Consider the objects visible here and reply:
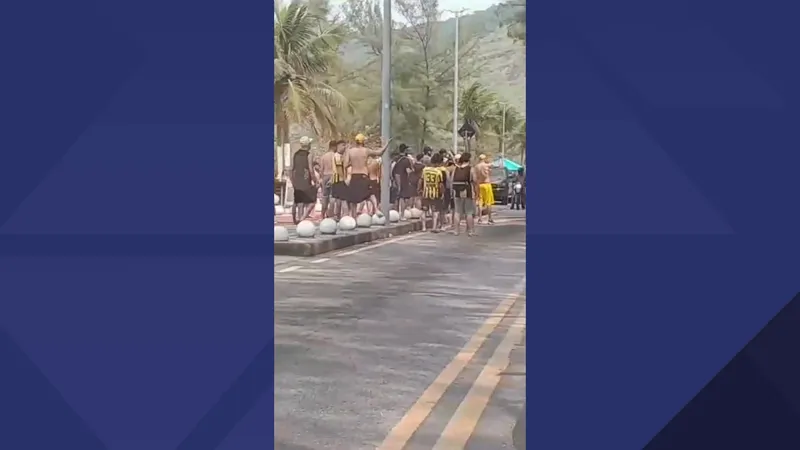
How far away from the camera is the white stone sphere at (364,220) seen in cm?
293

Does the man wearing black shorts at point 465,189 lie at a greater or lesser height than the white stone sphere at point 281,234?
greater

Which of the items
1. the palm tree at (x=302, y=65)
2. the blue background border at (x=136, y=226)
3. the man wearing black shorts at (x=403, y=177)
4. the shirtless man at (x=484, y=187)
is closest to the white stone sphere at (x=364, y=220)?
the man wearing black shorts at (x=403, y=177)

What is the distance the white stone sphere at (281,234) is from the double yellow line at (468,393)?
0.60 meters

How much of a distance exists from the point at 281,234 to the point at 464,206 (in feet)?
1.83

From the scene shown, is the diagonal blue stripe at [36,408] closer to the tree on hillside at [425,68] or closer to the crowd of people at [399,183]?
the crowd of people at [399,183]

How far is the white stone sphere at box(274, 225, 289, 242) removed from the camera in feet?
7.65

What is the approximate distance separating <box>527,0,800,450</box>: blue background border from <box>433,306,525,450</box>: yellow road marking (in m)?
0.28

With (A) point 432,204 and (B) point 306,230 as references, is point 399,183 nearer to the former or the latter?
(A) point 432,204

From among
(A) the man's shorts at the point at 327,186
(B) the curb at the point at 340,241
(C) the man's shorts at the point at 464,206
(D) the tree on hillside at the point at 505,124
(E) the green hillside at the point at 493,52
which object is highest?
(E) the green hillside at the point at 493,52

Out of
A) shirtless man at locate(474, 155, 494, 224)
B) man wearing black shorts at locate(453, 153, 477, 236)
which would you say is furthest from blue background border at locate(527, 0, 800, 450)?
man wearing black shorts at locate(453, 153, 477, 236)

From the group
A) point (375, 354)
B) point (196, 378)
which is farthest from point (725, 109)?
point (196, 378)

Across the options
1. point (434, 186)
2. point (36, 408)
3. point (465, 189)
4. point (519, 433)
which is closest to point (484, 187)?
point (465, 189)

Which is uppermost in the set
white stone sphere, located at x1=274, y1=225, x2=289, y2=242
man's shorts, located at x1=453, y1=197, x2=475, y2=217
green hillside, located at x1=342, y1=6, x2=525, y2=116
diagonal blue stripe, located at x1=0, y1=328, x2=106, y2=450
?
green hillside, located at x1=342, y1=6, x2=525, y2=116

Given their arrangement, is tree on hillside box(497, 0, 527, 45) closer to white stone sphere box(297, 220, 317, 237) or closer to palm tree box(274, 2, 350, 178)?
palm tree box(274, 2, 350, 178)
